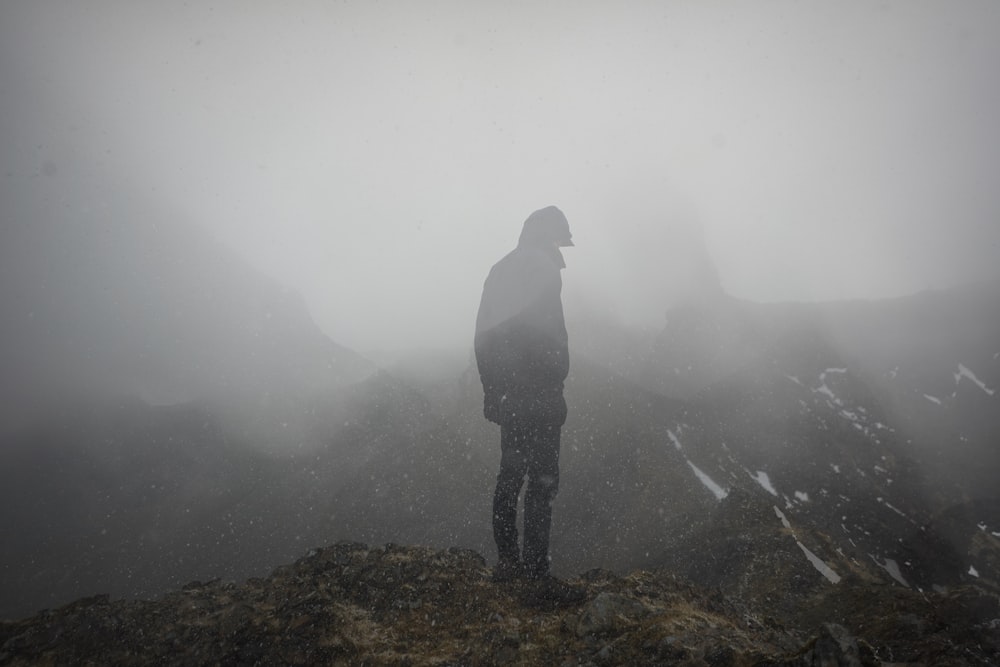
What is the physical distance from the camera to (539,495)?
898 centimetres

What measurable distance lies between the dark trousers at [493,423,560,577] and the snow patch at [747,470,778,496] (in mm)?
39640

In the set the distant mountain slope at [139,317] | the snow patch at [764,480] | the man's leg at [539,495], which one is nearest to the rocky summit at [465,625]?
the man's leg at [539,495]

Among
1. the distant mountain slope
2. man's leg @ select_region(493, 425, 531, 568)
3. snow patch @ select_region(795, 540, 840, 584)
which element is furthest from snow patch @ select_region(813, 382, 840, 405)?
the distant mountain slope

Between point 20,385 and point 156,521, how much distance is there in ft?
88.6

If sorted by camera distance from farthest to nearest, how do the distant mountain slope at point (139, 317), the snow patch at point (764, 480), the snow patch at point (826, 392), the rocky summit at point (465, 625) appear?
the distant mountain slope at point (139, 317), the snow patch at point (826, 392), the snow patch at point (764, 480), the rocky summit at point (465, 625)

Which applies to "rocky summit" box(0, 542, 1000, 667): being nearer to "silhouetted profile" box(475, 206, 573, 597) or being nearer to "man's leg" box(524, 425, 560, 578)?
"man's leg" box(524, 425, 560, 578)

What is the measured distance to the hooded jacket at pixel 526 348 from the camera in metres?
8.92

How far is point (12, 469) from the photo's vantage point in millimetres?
45281

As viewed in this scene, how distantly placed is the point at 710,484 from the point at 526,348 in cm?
3781

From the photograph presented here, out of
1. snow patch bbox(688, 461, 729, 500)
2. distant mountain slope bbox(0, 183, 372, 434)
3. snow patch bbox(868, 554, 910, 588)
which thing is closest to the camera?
snow patch bbox(868, 554, 910, 588)

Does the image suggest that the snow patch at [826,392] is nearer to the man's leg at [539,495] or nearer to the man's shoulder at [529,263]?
the man's leg at [539,495]

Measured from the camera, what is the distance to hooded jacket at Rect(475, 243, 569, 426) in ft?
29.3

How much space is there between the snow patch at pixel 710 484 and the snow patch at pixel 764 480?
490 cm

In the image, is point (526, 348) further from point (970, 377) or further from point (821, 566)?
point (970, 377)
